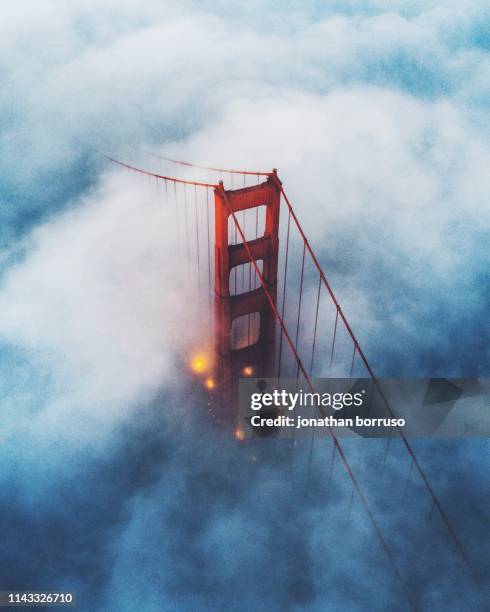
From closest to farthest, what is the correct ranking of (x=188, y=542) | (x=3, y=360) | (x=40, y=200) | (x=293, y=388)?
(x=188, y=542) → (x=293, y=388) → (x=3, y=360) → (x=40, y=200)

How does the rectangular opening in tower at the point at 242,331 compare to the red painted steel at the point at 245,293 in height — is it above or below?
above

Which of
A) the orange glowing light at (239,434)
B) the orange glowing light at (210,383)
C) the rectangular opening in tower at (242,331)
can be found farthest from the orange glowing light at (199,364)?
the orange glowing light at (239,434)

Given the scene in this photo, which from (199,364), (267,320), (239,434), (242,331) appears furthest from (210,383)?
(267,320)

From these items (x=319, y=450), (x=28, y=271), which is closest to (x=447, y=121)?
(x=28, y=271)

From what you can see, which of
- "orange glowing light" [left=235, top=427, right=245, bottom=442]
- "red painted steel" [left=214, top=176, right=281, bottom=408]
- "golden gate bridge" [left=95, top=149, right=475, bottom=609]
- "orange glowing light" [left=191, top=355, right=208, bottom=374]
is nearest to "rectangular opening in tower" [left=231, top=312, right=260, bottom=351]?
"golden gate bridge" [left=95, top=149, right=475, bottom=609]

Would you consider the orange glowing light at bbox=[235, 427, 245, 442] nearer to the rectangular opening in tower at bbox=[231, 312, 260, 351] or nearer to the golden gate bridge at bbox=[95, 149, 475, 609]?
the golden gate bridge at bbox=[95, 149, 475, 609]

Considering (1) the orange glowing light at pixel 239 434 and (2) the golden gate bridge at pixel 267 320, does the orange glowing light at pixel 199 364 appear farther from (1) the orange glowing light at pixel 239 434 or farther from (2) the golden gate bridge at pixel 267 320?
(1) the orange glowing light at pixel 239 434

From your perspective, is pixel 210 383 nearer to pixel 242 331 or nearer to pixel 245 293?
pixel 242 331

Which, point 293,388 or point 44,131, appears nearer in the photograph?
point 293,388

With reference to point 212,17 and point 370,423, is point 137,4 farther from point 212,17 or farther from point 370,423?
point 370,423
